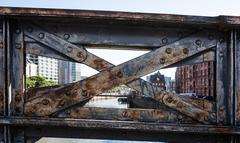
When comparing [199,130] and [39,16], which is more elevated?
[39,16]

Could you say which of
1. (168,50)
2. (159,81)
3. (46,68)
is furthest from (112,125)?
(46,68)

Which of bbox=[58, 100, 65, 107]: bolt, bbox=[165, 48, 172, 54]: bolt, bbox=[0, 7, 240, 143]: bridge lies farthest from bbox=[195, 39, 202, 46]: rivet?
bbox=[58, 100, 65, 107]: bolt

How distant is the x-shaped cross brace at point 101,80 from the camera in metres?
3.41

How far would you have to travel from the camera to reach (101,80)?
342 centimetres

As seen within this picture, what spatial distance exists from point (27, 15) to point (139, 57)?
115 cm

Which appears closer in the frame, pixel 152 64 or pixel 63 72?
pixel 152 64

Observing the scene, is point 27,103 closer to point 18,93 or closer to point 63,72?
point 18,93

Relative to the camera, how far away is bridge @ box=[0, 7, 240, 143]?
3.35 meters

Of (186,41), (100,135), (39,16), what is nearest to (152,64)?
(186,41)

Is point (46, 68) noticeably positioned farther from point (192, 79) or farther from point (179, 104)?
point (179, 104)

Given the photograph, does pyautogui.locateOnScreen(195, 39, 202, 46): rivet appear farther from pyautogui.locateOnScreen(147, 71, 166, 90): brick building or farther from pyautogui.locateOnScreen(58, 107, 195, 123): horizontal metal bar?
pyautogui.locateOnScreen(58, 107, 195, 123): horizontal metal bar

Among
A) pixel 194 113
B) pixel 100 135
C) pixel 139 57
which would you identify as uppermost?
pixel 139 57

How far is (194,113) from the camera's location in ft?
11.2

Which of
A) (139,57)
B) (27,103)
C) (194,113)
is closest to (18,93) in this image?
(27,103)
